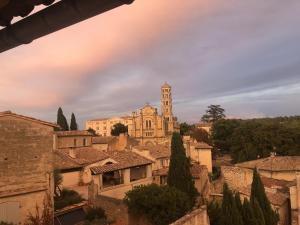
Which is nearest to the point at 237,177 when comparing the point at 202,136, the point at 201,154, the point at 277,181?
the point at 277,181

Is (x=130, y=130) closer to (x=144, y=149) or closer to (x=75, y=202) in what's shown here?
(x=144, y=149)

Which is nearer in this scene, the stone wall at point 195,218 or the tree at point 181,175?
the stone wall at point 195,218

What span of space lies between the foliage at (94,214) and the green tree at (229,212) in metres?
6.66

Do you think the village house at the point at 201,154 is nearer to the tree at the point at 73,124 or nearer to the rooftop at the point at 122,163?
the rooftop at the point at 122,163

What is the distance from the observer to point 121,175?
26172 millimetres

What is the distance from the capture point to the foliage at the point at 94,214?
1883 centimetres

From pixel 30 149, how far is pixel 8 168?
144 cm

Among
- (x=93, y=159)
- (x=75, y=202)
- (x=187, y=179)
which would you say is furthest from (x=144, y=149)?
(x=75, y=202)

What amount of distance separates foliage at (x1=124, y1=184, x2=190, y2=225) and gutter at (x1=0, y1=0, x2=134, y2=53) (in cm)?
1527

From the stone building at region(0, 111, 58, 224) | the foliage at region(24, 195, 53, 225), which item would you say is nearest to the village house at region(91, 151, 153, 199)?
the foliage at region(24, 195, 53, 225)

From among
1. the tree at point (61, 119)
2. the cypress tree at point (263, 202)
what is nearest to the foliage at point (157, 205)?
the cypress tree at point (263, 202)

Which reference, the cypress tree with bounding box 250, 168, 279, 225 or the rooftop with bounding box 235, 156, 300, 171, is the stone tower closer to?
the rooftop with bounding box 235, 156, 300, 171

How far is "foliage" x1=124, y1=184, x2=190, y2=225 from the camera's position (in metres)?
17.4

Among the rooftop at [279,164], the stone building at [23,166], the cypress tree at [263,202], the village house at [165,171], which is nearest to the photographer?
the stone building at [23,166]
